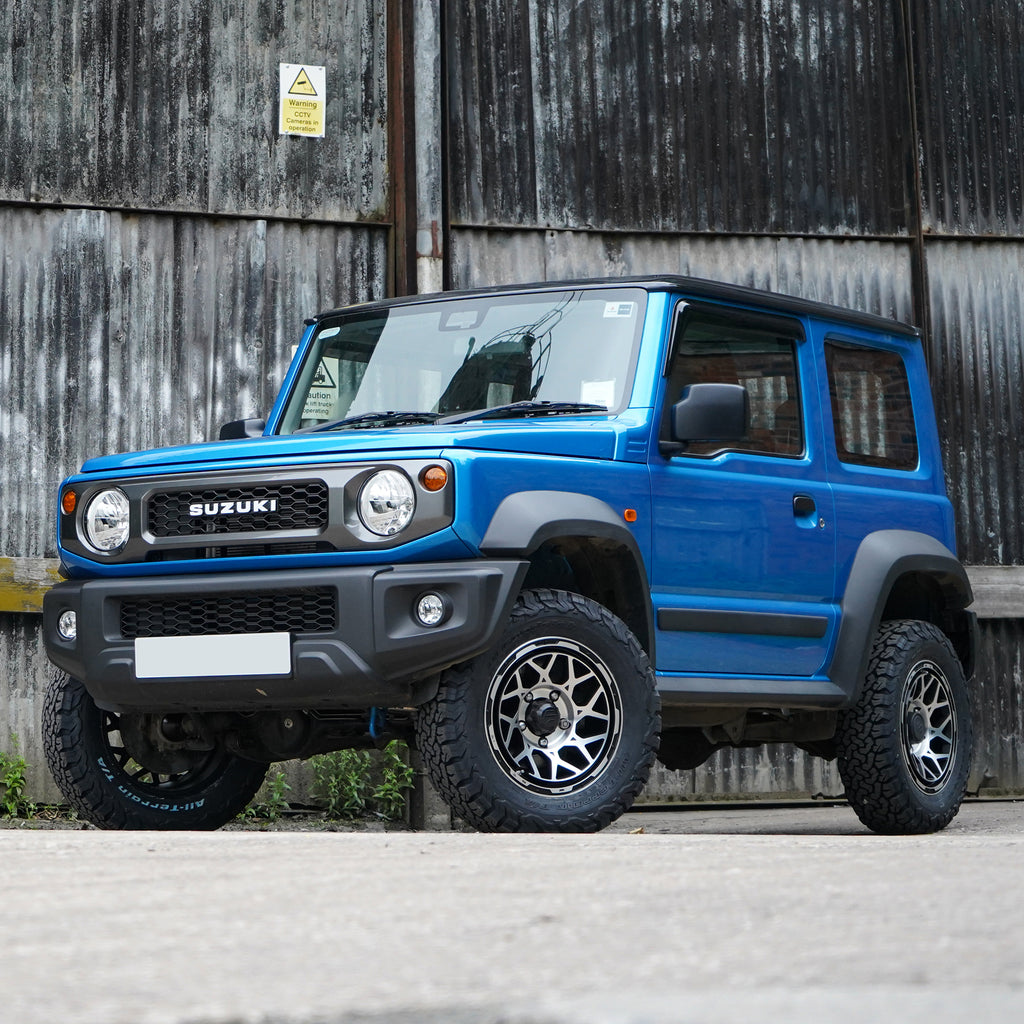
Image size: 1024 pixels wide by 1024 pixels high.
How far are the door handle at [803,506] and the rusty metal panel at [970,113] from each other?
15.5 ft

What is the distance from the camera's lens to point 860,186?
34.8ft

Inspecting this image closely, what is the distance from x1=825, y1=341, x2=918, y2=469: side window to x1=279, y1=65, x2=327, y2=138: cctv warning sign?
4.07 metres

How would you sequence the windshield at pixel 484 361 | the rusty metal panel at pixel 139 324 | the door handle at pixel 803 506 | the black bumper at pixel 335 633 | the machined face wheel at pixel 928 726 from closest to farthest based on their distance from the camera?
the black bumper at pixel 335 633, the windshield at pixel 484 361, the door handle at pixel 803 506, the machined face wheel at pixel 928 726, the rusty metal panel at pixel 139 324

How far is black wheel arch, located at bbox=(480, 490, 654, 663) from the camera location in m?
5.29

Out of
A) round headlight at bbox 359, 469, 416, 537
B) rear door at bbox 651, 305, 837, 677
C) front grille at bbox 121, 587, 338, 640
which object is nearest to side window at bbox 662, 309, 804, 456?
rear door at bbox 651, 305, 837, 677

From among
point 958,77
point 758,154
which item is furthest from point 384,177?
point 958,77

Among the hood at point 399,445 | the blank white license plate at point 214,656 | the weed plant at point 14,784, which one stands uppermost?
the hood at point 399,445

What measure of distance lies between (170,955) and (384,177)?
25.5 feet

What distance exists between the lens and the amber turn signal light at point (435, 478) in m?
5.22

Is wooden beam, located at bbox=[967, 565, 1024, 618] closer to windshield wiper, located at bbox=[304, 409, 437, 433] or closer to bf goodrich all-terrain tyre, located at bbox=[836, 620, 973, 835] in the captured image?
bf goodrich all-terrain tyre, located at bbox=[836, 620, 973, 835]

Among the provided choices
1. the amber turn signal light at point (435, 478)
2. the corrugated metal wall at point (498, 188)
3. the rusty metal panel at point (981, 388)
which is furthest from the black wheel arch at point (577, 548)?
the rusty metal panel at point (981, 388)

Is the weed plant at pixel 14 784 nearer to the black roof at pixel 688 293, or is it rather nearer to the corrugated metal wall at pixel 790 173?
the black roof at pixel 688 293

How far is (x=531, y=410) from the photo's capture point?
6.00 m

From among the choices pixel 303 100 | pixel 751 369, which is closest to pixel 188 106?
pixel 303 100
